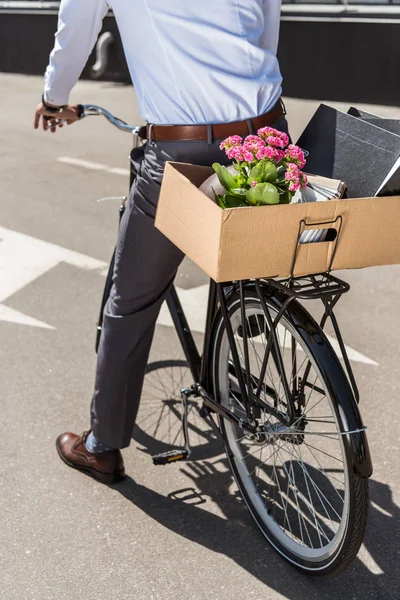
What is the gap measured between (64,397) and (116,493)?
842 mm

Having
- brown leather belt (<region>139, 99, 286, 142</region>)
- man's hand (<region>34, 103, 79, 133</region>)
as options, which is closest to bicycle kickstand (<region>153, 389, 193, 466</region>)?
brown leather belt (<region>139, 99, 286, 142</region>)

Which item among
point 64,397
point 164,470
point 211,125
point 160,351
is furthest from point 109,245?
point 211,125

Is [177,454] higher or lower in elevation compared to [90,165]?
higher

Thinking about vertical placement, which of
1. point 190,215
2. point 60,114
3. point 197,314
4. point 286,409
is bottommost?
point 197,314

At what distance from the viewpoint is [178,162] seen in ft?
9.21

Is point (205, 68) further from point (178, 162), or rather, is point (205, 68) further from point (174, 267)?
point (174, 267)

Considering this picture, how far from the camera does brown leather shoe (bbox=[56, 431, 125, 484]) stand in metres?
3.49

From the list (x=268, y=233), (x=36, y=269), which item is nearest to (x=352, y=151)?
(x=268, y=233)

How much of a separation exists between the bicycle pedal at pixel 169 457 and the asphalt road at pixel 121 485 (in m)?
0.12

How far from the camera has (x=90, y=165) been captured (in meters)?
8.55

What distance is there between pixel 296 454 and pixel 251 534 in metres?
0.32

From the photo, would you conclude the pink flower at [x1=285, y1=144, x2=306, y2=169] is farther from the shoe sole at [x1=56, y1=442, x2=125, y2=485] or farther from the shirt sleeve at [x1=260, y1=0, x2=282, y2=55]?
the shoe sole at [x1=56, y1=442, x2=125, y2=485]

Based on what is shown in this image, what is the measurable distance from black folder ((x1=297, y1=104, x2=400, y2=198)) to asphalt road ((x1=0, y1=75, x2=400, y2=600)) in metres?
1.26

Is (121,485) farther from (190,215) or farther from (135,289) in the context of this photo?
(190,215)
